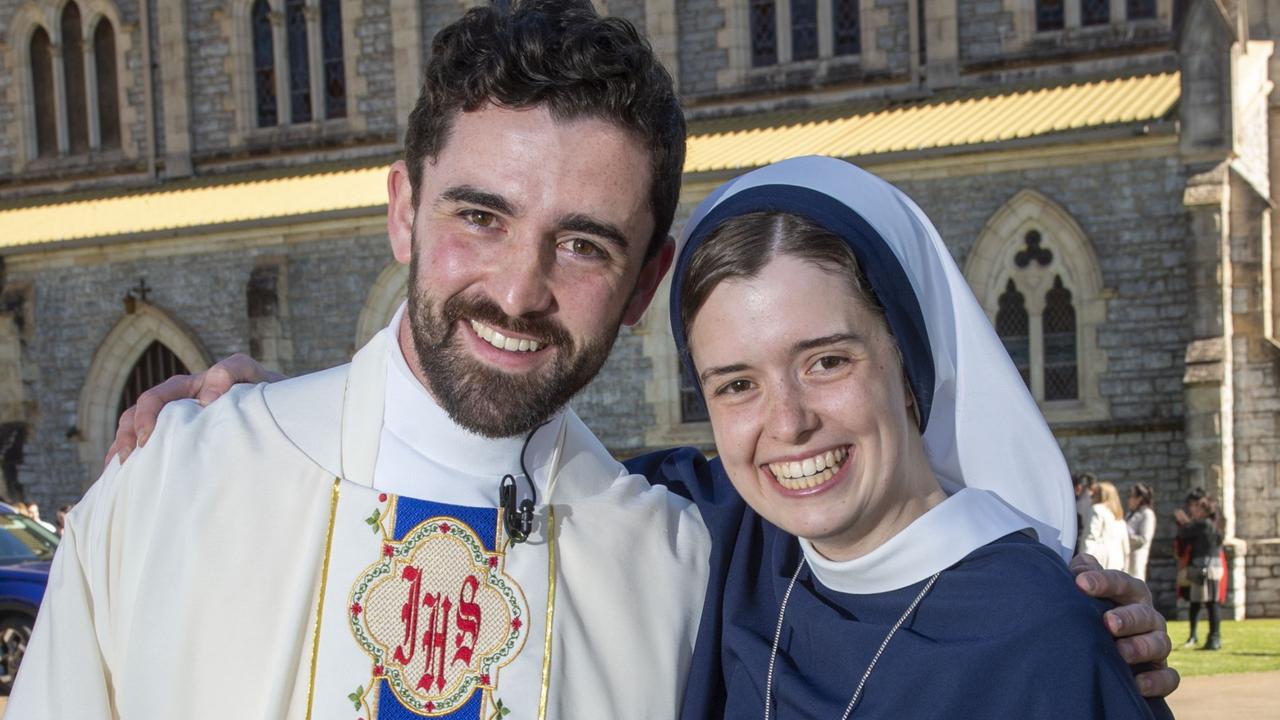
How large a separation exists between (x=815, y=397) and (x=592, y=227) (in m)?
0.44

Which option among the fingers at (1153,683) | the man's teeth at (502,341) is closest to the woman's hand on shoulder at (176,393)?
the man's teeth at (502,341)

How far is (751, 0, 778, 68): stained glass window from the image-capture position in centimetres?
1747

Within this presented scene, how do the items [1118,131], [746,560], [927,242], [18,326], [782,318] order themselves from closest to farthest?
1. [782,318]
2. [927,242]
3. [746,560]
4. [1118,131]
5. [18,326]

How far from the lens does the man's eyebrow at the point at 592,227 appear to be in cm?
219

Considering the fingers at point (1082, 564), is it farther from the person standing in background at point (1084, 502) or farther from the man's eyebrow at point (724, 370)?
the person standing in background at point (1084, 502)

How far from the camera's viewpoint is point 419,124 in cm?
234

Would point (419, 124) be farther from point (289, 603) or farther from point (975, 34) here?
point (975, 34)

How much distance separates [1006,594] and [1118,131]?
40.4ft

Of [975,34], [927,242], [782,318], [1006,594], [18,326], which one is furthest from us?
[18,326]

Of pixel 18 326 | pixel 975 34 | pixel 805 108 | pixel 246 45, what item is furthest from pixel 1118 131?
pixel 18 326

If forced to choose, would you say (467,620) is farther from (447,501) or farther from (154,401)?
(154,401)

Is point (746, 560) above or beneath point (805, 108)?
beneath

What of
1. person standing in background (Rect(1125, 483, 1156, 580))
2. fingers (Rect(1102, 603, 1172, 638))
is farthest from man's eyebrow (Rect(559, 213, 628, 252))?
person standing in background (Rect(1125, 483, 1156, 580))

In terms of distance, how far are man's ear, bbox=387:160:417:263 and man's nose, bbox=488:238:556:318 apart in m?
0.27
